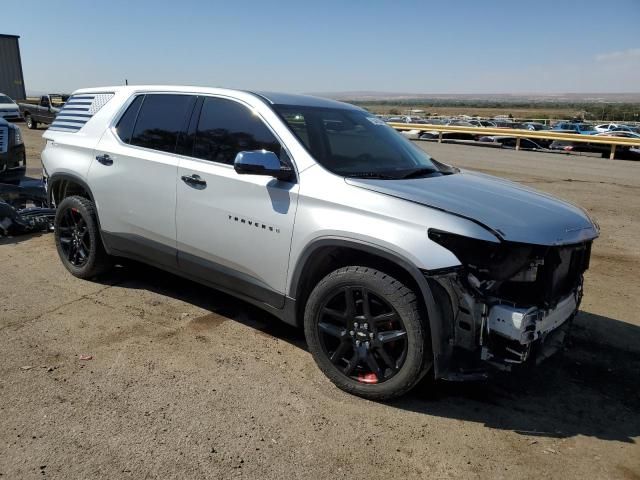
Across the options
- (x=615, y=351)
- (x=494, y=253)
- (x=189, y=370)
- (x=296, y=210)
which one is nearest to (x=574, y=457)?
(x=494, y=253)

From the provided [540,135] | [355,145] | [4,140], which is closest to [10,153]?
[4,140]

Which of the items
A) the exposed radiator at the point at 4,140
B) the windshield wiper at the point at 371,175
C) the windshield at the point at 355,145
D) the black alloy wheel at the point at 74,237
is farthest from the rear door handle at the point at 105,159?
the exposed radiator at the point at 4,140

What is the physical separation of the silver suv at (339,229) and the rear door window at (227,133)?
0.01 m

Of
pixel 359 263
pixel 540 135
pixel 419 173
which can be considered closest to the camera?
pixel 359 263

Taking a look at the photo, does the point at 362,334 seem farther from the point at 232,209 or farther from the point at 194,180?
the point at 194,180

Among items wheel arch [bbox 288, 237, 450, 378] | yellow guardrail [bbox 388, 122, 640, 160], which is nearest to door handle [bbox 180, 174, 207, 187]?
wheel arch [bbox 288, 237, 450, 378]

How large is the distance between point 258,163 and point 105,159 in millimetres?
1954

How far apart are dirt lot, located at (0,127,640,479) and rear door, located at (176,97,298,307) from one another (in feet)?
1.81

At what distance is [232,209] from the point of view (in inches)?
150

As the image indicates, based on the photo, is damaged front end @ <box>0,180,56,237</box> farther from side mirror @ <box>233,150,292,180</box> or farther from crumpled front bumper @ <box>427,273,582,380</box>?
crumpled front bumper @ <box>427,273,582,380</box>

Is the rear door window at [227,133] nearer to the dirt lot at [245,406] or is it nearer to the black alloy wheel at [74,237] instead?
the dirt lot at [245,406]

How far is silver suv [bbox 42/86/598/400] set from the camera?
117 inches

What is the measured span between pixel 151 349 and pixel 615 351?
351 cm

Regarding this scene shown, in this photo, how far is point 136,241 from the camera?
456cm
